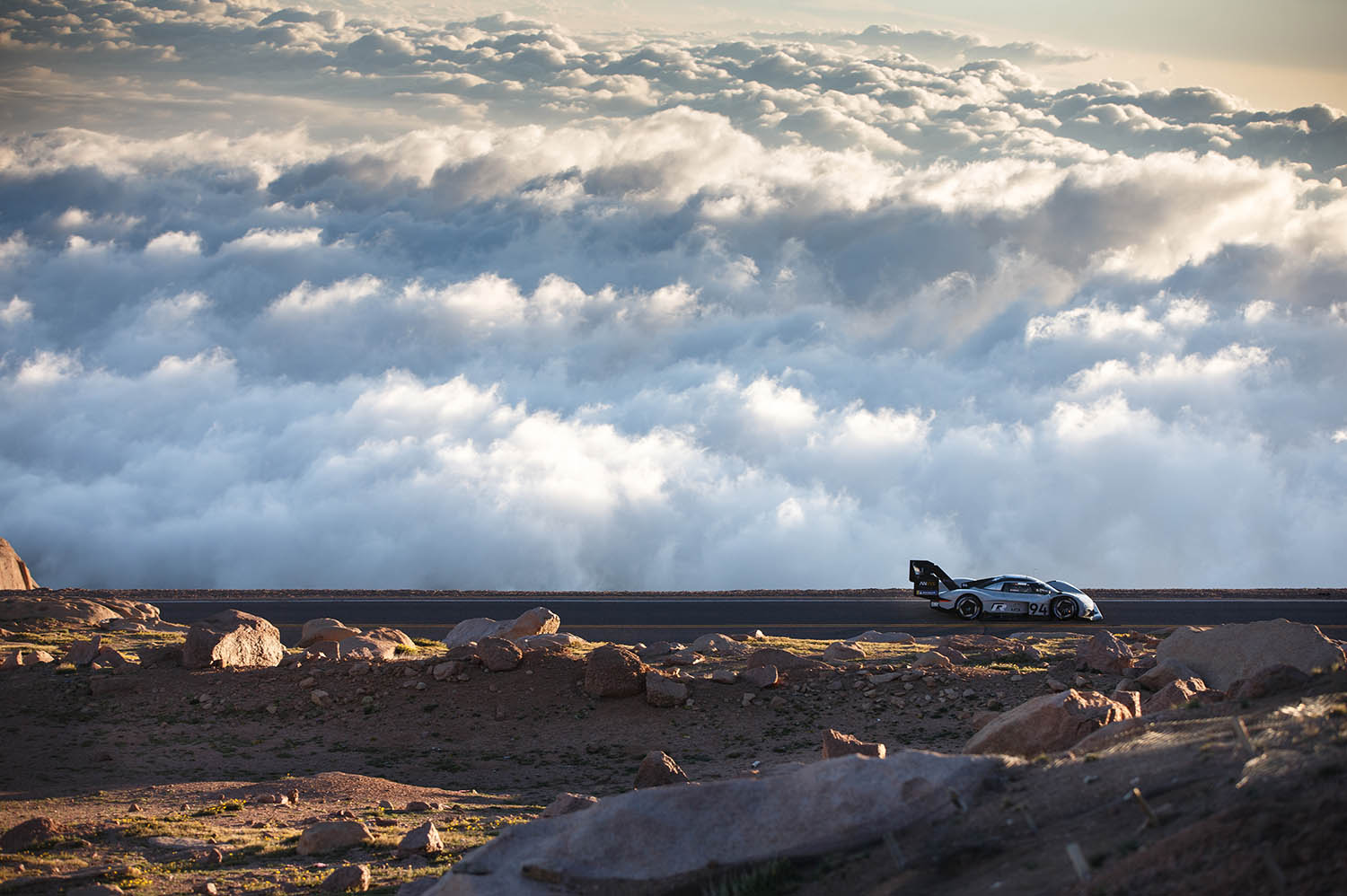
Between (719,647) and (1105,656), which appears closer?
(1105,656)

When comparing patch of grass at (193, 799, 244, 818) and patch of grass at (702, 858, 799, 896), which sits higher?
patch of grass at (702, 858, 799, 896)

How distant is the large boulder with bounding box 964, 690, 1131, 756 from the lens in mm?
15016

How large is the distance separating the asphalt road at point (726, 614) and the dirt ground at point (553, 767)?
18.9 feet

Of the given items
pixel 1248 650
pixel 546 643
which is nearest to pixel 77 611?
pixel 546 643

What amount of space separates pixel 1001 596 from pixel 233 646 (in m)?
25.1

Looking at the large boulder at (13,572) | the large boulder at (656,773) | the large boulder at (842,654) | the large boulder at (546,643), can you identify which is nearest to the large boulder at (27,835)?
the large boulder at (656,773)

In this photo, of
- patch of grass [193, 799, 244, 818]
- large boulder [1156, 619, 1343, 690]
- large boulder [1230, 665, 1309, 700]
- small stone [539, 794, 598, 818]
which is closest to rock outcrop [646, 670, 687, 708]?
small stone [539, 794, 598, 818]

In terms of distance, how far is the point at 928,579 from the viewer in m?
39.4

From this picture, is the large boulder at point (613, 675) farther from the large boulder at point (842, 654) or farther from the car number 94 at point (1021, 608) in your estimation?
the car number 94 at point (1021, 608)

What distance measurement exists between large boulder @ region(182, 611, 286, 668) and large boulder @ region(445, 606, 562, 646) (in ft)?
17.9

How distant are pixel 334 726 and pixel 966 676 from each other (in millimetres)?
14440

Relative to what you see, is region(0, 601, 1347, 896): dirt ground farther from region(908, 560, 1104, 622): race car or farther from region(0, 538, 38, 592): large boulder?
region(0, 538, 38, 592): large boulder

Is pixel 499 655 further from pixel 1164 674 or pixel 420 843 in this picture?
pixel 1164 674

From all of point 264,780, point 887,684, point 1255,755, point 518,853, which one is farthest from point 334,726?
point 1255,755
